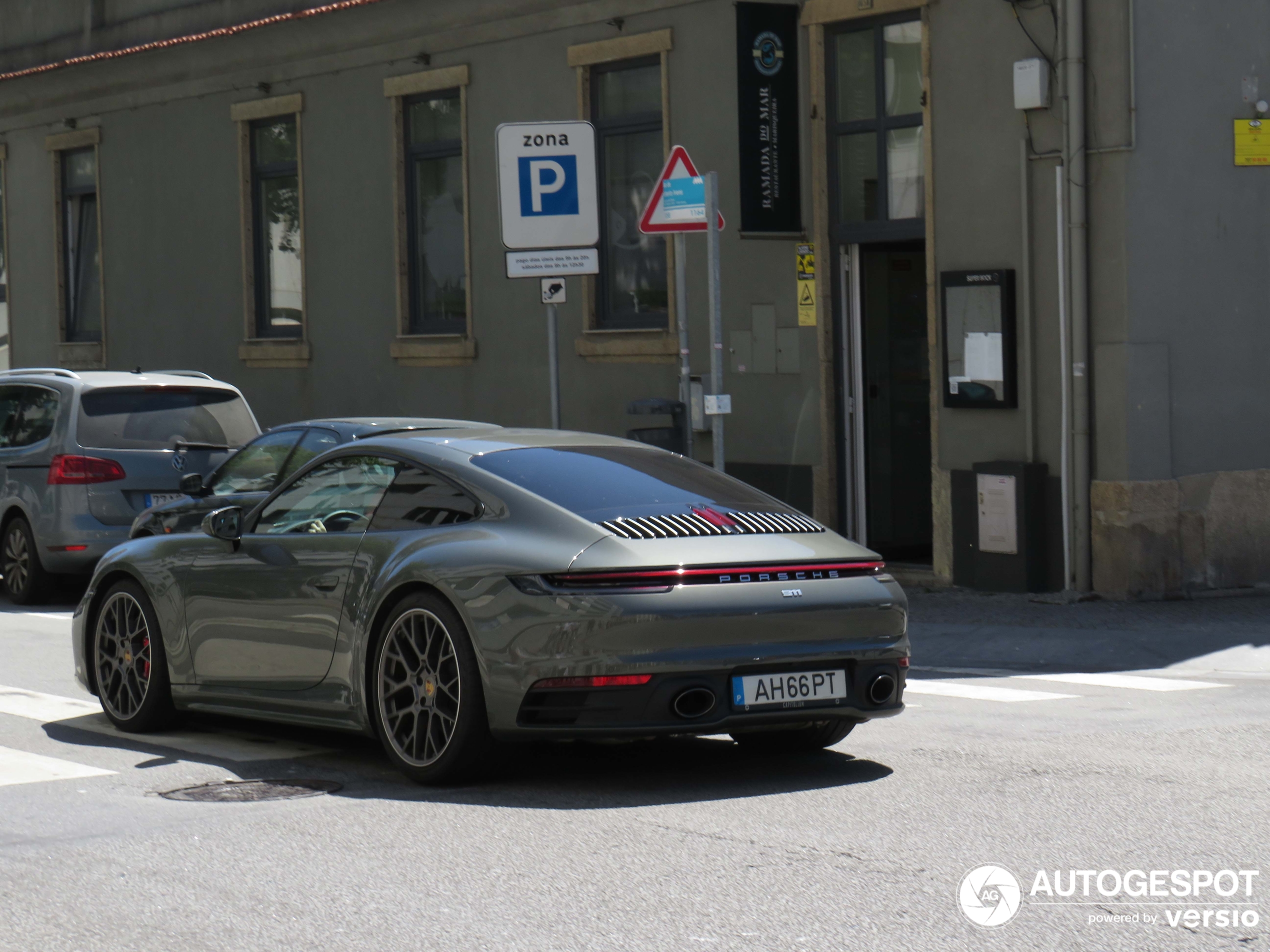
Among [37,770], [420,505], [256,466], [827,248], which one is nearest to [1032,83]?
[827,248]

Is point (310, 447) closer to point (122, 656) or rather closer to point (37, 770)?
point (122, 656)

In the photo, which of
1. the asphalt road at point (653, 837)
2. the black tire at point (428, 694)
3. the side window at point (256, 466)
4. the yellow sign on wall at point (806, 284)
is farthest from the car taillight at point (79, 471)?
the black tire at point (428, 694)

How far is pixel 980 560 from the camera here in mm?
13664

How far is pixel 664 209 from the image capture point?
41.7 feet

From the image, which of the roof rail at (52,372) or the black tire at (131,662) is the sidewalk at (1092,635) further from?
the roof rail at (52,372)

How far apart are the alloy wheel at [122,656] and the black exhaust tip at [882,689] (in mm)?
3262

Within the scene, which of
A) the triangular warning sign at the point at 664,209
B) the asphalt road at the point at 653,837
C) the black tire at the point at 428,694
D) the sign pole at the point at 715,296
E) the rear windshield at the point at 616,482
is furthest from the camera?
the triangular warning sign at the point at 664,209

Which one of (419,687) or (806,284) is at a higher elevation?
(806,284)

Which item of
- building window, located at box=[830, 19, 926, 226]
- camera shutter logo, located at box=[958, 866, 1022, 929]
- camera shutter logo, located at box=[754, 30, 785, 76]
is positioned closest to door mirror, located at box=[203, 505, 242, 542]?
camera shutter logo, located at box=[958, 866, 1022, 929]

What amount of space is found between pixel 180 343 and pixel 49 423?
830cm

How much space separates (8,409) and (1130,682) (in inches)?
359

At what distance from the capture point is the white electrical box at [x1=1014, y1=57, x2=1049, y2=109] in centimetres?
1295

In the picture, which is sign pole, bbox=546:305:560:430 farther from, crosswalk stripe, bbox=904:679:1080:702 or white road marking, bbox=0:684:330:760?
white road marking, bbox=0:684:330:760

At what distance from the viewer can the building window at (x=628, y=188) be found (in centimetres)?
1652
